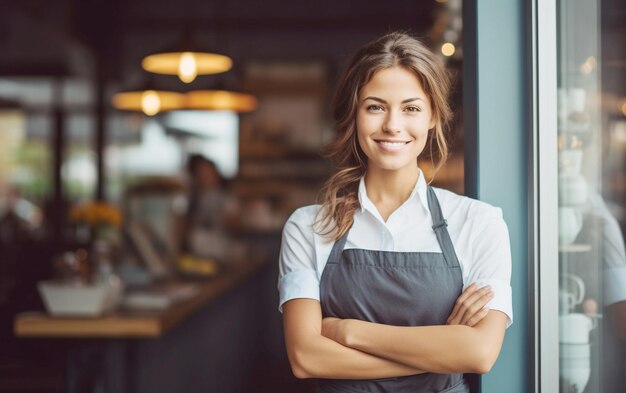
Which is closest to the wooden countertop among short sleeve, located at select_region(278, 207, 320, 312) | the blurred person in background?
short sleeve, located at select_region(278, 207, 320, 312)

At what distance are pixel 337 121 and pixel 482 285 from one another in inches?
→ 24.8

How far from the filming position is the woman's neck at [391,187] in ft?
7.11

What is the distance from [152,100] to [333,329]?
15.8 feet

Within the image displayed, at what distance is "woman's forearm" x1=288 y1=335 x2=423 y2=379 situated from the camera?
1.96 m

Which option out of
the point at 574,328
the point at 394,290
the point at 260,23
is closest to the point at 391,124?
the point at 394,290

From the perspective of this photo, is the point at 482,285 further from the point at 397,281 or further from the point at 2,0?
the point at 2,0

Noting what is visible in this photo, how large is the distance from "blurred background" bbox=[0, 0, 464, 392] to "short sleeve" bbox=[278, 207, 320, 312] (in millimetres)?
2086

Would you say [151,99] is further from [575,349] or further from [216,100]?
[575,349]

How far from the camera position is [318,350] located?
6.48ft

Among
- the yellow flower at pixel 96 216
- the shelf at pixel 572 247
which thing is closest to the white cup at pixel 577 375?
the shelf at pixel 572 247

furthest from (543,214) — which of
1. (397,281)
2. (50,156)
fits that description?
(50,156)

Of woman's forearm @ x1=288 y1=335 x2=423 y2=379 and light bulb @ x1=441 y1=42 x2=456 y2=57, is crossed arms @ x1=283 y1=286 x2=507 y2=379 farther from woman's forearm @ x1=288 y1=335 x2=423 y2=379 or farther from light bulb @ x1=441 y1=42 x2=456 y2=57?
light bulb @ x1=441 y1=42 x2=456 y2=57

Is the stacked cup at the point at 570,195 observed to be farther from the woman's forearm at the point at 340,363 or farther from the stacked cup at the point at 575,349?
the woman's forearm at the point at 340,363

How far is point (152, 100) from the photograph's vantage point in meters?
6.45
